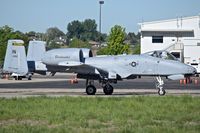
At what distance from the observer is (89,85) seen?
2662 centimetres

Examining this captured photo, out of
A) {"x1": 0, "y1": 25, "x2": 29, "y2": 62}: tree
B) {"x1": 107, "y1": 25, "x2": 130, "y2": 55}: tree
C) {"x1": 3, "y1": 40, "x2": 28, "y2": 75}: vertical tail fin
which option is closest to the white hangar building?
{"x1": 107, "y1": 25, "x2": 130, "y2": 55}: tree

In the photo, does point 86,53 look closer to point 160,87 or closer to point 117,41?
point 160,87

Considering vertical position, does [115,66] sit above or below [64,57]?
below

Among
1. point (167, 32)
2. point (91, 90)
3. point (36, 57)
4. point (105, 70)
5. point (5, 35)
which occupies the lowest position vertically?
point (91, 90)

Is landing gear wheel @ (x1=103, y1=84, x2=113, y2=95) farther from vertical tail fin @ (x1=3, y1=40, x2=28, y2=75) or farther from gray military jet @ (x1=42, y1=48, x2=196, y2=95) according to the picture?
vertical tail fin @ (x1=3, y1=40, x2=28, y2=75)

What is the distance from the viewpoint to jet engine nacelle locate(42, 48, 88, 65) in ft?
85.7

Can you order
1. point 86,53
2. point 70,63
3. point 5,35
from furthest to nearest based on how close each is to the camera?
point 5,35 < point 86,53 < point 70,63

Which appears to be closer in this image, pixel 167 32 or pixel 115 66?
pixel 115 66

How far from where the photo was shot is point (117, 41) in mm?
88875

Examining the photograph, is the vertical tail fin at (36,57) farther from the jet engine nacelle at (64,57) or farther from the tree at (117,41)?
the tree at (117,41)

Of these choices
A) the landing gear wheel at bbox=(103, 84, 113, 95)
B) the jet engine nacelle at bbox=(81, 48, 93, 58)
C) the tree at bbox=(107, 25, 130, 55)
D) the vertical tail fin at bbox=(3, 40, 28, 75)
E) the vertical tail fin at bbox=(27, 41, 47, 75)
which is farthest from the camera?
the tree at bbox=(107, 25, 130, 55)

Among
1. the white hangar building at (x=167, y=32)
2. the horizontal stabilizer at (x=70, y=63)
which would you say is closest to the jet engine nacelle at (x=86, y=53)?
the horizontal stabilizer at (x=70, y=63)

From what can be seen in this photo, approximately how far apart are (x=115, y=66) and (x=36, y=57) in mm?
4740

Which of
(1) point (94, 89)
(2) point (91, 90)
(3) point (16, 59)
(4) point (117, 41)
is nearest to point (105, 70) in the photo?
(1) point (94, 89)
